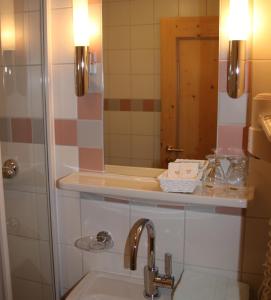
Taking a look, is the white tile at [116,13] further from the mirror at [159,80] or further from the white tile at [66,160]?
the white tile at [66,160]

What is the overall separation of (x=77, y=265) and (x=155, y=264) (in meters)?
0.37

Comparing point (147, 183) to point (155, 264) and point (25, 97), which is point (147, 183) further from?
point (25, 97)

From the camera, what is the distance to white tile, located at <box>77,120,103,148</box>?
1479 millimetres

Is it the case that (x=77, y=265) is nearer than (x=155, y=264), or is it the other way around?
(x=155, y=264)

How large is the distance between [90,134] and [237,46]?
2.13ft

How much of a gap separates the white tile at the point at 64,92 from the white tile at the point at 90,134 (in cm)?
5

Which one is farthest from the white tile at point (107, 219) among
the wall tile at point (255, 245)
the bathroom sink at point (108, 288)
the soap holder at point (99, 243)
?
the wall tile at point (255, 245)

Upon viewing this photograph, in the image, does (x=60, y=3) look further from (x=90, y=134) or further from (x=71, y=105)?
(x=90, y=134)

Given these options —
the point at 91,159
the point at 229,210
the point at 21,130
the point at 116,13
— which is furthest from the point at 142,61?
the point at 229,210

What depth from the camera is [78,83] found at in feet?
4.70

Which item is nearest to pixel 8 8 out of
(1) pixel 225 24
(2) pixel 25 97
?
(2) pixel 25 97

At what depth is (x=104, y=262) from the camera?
5.03ft

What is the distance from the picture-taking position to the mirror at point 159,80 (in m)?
1.33

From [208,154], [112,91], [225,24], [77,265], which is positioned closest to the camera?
[225,24]
